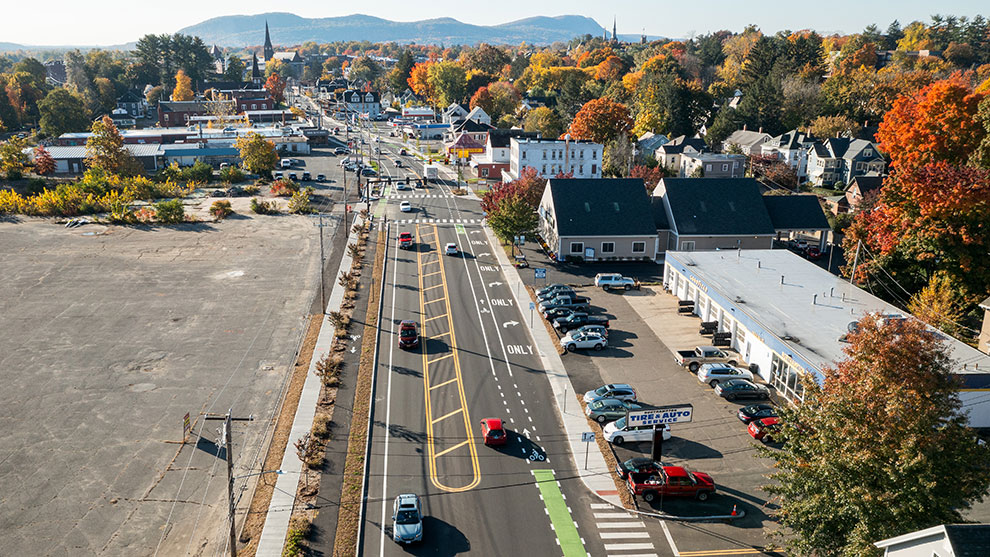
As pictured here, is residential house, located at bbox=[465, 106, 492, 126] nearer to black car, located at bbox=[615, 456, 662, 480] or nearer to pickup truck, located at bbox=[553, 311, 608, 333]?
pickup truck, located at bbox=[553, 311, 608, 333]

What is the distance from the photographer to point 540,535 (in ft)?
87.7

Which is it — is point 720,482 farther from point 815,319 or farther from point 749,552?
point 815,319

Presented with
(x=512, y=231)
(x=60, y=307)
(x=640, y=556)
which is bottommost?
(x=640, y=556)

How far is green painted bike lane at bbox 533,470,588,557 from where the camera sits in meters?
26.1

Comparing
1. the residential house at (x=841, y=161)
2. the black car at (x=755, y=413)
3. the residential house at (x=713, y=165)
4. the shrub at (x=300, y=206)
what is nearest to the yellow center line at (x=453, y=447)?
the black car at (x=755, y=413)

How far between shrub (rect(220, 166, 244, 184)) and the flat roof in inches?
3067

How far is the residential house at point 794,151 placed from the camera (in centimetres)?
10469

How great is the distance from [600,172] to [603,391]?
71.0 m

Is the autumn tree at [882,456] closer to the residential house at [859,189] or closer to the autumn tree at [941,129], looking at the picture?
the autumn tree at [941,129]

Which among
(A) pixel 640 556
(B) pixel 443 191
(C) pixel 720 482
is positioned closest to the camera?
(A) pixel 640 556

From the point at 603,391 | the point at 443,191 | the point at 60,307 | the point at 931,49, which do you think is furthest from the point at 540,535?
the point at 931,49

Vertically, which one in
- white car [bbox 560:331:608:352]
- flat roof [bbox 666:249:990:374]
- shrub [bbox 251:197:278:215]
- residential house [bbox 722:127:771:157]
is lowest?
white car [bbox 560:331:608:352]

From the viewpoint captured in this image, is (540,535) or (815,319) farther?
(815,319)

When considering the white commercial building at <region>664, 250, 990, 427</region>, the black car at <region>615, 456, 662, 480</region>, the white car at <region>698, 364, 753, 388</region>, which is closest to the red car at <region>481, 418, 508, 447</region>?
the black car at <region>615, 456, 662, 480</region>
